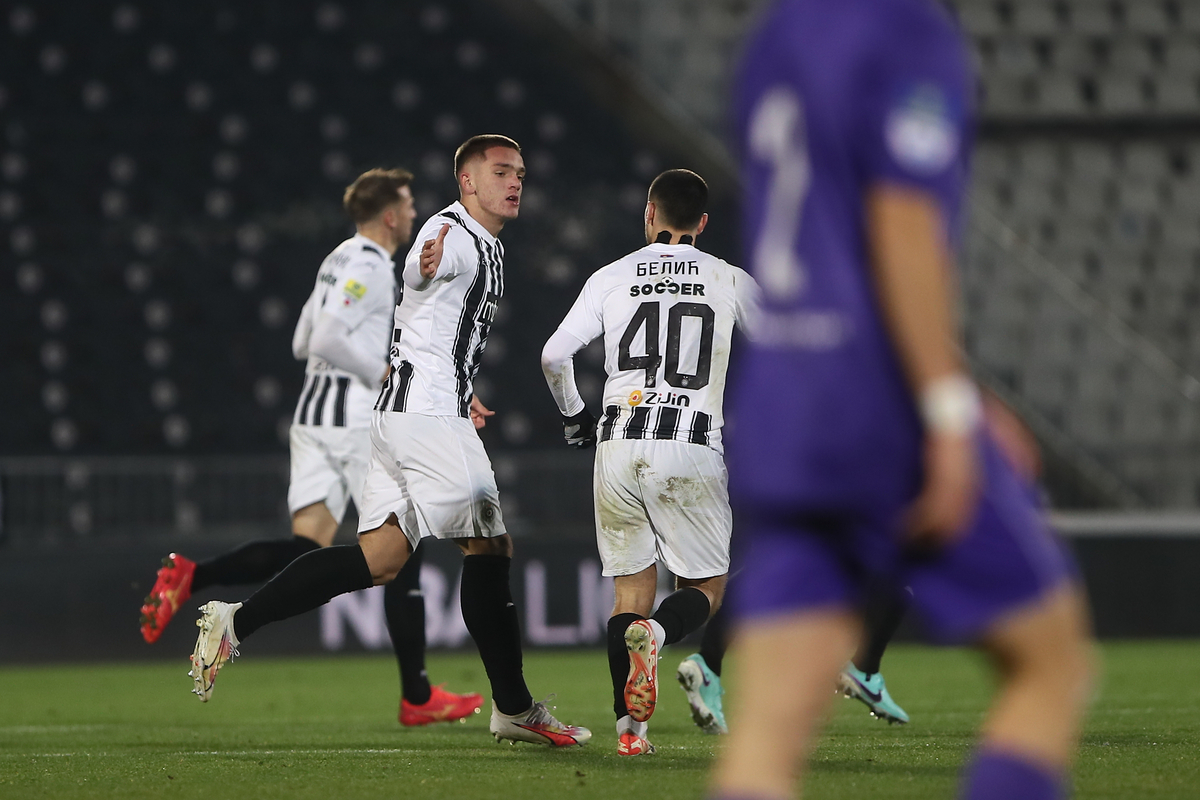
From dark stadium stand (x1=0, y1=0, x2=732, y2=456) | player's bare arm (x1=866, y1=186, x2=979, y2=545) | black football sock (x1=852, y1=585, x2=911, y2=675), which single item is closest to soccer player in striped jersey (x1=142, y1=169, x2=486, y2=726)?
black football sock (x1=852, y1=585, x2=911, y2=675)

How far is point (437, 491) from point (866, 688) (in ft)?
6.50

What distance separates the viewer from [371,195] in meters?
7.52

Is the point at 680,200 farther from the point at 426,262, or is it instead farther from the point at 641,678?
the point at 641,678

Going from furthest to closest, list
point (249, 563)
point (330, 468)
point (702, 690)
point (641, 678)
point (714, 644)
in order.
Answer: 1. point (330, 468)
2. point (249, 563)
3. point (714, 644)
4. point (702, 690)
5. point (641, 678)

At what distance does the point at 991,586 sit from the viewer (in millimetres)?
2311

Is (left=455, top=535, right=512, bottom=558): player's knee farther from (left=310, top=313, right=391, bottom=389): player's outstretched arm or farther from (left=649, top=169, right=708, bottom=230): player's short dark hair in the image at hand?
(left=310, top=313, right=391, bottom=389): player's outstretched arm

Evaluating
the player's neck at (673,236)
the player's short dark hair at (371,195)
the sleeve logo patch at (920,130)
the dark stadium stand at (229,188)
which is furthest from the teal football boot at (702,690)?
the dark stadium stand at (229,188)

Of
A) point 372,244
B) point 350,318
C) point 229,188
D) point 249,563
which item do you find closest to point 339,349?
point 350,318

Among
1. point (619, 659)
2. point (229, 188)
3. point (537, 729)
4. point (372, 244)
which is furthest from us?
point (229, 188)

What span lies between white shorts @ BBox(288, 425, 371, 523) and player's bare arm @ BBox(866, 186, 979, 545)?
5.59 meters

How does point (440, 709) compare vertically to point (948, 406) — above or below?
below

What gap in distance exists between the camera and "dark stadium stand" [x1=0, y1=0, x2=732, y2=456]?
1507 cm

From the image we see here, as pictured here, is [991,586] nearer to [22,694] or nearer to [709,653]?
[709,653]

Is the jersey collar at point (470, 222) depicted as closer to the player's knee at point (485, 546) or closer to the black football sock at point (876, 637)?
the player's knee at point (485, 546)
